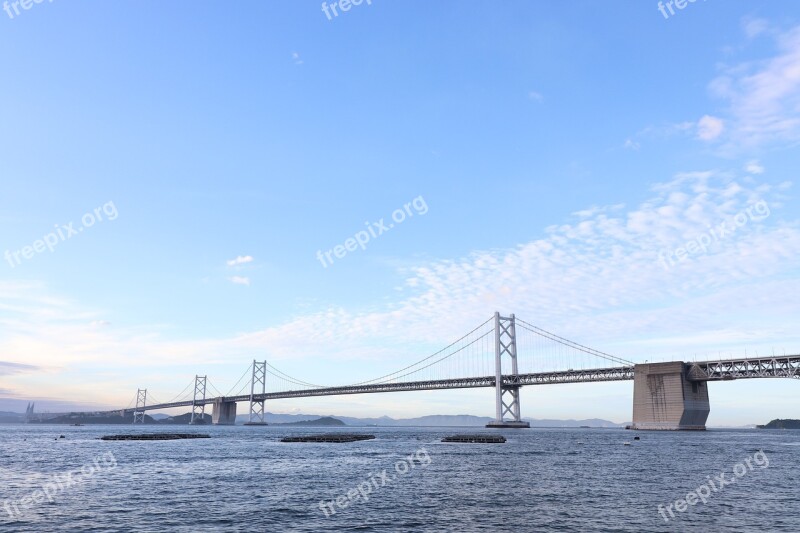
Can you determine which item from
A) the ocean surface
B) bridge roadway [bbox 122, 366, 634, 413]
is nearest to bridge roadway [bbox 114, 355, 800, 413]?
bridge roadway [bbox 122, 366, 634, 413]

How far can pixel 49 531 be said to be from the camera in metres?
22.7

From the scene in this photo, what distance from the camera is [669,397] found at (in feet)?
343

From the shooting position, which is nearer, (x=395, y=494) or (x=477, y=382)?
(x=395, y=494)

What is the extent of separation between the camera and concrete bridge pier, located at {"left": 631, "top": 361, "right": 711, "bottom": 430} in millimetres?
102812

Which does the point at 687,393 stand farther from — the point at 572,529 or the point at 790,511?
the point at 572,529

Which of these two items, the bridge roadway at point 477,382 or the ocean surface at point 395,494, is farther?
the bridge roadway at point 477,382

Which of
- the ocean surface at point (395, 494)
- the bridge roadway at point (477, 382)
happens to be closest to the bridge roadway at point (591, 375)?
the bridge roadway at point (477, 382)

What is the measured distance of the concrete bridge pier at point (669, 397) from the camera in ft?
337

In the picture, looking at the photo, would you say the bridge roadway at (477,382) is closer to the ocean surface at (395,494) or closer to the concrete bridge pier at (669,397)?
the concrete bridge pier at (669,397)

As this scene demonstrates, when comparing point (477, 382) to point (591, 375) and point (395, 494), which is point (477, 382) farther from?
point (395, 494)

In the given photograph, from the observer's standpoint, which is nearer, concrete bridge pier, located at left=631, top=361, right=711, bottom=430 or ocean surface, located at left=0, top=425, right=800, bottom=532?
ocean surface, located at left=0, top=425, right=800, bottom=532

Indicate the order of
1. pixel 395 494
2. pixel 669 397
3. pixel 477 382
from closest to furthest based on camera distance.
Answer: pixel 395 494 < pixel 669 397 < pixel 477 382

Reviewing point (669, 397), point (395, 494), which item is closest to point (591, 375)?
point (669, 397)

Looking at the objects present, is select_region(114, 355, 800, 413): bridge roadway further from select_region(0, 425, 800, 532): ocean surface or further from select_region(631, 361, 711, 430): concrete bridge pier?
select_region(0, 425, 800, 532): ocean surface
